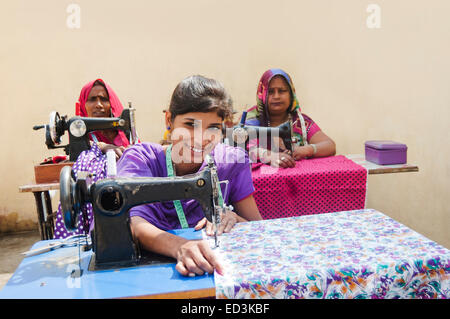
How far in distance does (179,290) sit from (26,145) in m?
3.88

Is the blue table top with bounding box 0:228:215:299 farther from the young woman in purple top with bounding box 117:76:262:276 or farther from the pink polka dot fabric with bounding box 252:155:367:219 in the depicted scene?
the pink polka dot fabric with bounding box 252:155:367:219

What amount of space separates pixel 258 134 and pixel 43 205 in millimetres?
1659

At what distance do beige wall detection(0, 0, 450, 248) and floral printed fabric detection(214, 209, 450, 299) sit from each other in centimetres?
311

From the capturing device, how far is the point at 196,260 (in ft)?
3.67

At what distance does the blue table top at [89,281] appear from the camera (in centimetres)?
102

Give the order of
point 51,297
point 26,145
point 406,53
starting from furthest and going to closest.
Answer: point 26,145 → point 406,53 → point 51,297

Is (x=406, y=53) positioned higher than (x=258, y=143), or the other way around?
(x=406, y=53)

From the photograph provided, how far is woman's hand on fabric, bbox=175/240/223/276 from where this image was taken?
1096 millimetres

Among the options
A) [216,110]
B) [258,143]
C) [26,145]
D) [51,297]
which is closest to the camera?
[51,297]

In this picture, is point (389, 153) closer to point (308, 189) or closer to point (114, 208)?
point (308, 189)

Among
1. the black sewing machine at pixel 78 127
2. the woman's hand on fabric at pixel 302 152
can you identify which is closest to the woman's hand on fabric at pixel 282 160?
the woman's hand on fabric at pixel 302 152

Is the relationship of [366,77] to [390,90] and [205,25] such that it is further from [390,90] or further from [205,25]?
[205,25]

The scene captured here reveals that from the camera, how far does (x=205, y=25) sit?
417 centimetres

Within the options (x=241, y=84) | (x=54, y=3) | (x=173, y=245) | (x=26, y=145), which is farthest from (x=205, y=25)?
(x=173, y=245)
